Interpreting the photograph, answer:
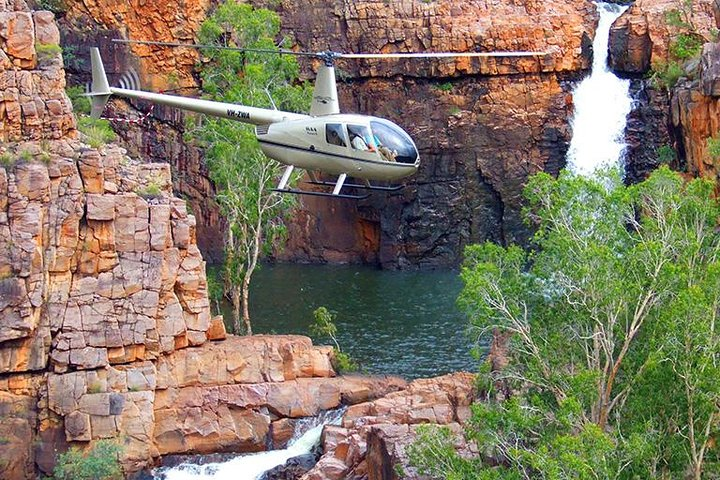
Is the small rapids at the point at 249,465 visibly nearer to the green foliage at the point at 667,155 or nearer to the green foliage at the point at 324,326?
the green foliage at the point at 324,326

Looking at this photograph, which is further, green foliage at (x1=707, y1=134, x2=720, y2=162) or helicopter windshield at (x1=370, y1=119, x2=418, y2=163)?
green foliage at (x1=707, y1=134, x2=720, y2=162)

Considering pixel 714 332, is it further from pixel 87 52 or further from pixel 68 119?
→ pixel 87 52

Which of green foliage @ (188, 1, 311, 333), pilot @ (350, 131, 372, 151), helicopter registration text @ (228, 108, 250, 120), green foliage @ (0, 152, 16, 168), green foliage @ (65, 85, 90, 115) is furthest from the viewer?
green foliage @ (65, 85, 90, 115)

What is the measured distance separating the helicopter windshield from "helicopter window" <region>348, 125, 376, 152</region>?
0.54 feet

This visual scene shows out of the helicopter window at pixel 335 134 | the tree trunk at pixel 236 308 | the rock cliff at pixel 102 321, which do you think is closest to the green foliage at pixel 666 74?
the tree trunk at pixel 236 308

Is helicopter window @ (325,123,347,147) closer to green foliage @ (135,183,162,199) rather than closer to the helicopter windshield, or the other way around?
the helicopter windshield

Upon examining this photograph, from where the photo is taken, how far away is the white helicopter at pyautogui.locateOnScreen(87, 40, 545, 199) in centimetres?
3325

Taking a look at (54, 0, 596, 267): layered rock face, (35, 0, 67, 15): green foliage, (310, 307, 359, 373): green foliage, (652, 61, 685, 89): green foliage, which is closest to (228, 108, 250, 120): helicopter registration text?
(310, 307, 359, 373): green foliage

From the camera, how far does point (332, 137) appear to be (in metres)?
34.2

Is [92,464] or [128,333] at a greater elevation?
[128,333]

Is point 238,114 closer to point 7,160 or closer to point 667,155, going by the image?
point 7,160

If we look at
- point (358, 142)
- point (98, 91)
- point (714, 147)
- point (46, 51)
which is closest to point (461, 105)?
point (714, 147)

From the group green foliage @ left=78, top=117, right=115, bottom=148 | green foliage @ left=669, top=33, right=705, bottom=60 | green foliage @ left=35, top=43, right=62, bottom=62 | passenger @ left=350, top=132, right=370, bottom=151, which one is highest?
green foliage @ left=35, top=43, right=62, bottom=62

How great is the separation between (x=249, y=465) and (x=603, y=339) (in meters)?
13.1
